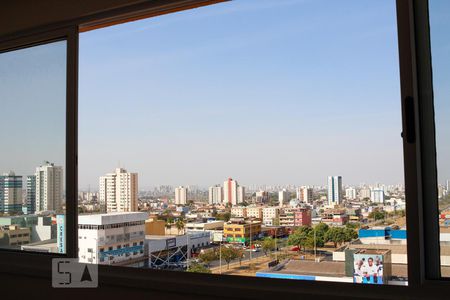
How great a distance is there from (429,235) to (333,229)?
17.7 inches

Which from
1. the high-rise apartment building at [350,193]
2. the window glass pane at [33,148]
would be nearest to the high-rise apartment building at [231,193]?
the high-rise apartment building at [350,193]

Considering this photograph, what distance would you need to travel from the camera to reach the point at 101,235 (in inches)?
120

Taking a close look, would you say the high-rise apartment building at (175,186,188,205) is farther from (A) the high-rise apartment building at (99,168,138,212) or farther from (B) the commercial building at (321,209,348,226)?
(B) the commercial building at (321,209,348,226)

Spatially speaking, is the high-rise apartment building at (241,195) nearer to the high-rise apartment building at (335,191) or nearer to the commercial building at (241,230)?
the commercial building at (241,230)

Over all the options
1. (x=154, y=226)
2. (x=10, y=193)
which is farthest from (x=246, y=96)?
(x=10, y=193)

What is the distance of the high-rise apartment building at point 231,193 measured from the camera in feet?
8.43

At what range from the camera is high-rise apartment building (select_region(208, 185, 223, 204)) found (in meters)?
2.63

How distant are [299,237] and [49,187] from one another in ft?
6.38

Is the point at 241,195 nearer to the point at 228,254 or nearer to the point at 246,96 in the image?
the point at 228,254

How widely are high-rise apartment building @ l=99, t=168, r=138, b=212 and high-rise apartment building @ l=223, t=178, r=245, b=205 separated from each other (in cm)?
66

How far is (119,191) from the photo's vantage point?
9.79 ft

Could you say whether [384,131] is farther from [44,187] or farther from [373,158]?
[44,187]

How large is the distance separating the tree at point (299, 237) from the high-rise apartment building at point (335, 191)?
20 cm

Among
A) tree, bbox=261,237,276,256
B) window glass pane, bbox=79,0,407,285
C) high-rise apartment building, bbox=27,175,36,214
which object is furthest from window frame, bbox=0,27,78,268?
tree, bbox=261,237,276,256
